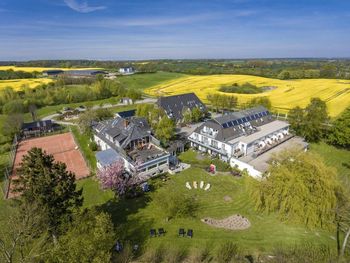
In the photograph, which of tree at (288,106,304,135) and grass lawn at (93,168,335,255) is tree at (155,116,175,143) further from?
tree at (288,106,304,135)

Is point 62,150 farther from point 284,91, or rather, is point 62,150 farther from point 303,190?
point 284,91

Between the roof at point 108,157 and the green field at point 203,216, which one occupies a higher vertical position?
the roof at point 108,157

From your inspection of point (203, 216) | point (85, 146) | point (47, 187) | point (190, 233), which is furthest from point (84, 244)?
point (85, 146)

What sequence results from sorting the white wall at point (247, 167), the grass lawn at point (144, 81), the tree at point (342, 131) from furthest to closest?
the grass lawn at point (144, 81) → the tree at point (342, 131) → the white wall at point (247, 167)

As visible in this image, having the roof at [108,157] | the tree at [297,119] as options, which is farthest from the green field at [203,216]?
the tree at [297,119]

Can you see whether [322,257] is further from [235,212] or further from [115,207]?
[115,207]

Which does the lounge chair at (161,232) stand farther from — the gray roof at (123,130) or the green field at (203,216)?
the gray roof at (123,130)

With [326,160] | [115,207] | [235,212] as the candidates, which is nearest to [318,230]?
[235,212]
